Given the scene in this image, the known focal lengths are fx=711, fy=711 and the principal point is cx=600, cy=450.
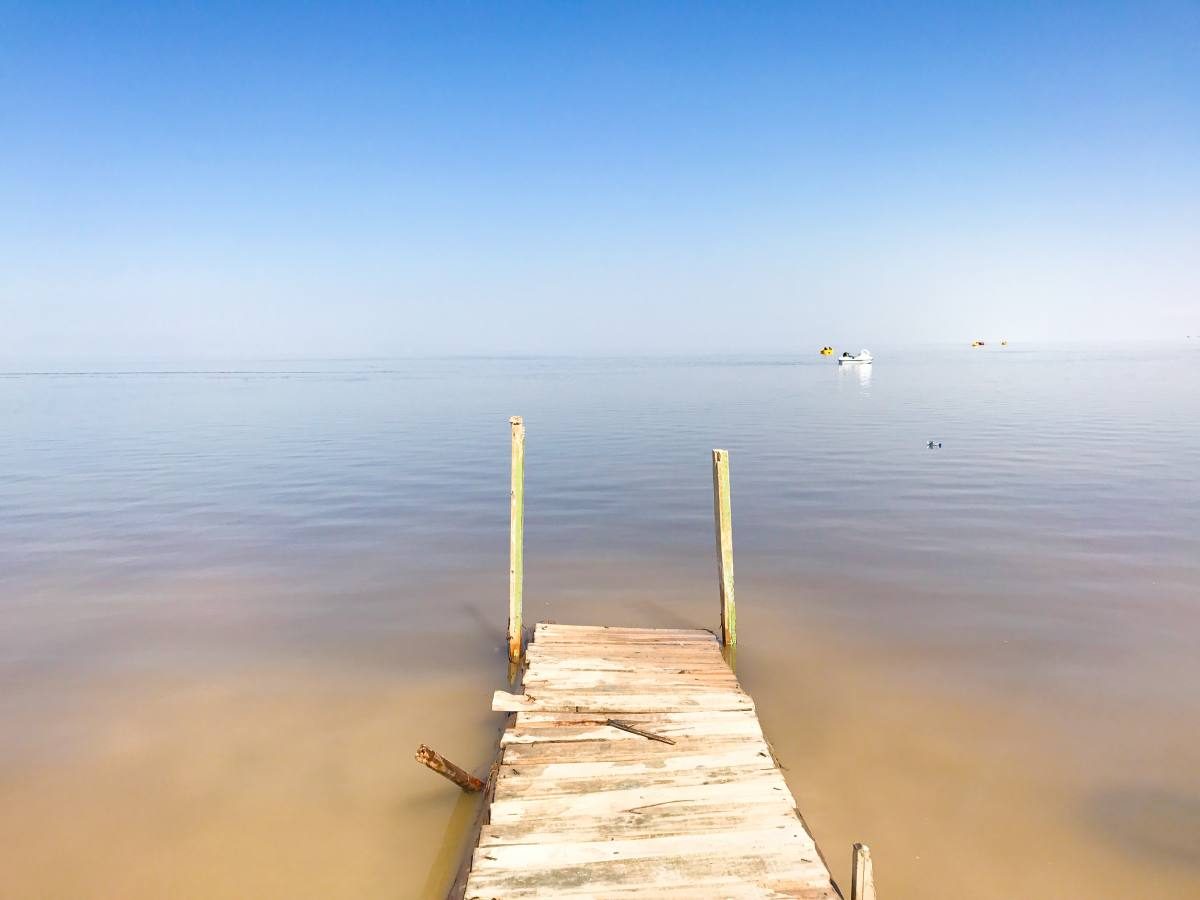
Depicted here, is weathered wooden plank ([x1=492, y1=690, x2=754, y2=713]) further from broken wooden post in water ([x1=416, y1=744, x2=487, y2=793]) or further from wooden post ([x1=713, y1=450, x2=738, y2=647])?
wooden post ([x1=713, y1=450, x2=738, y2=647])

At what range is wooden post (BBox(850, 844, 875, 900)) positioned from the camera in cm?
416

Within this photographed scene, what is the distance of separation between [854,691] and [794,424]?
26.0 metres

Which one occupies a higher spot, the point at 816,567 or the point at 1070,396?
the point at 1070,396

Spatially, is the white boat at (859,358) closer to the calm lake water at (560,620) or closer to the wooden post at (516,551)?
the calm lake water at (560,620)

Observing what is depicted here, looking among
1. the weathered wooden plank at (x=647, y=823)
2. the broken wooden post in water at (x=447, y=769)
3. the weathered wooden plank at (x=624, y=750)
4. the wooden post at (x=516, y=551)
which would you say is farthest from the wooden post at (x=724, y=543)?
the weathered wooden plank at (x=647, y=823)

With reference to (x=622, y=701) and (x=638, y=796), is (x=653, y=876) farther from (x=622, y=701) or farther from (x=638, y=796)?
(x=622, y=701)

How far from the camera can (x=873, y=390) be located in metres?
53.4

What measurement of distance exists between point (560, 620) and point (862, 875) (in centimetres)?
818

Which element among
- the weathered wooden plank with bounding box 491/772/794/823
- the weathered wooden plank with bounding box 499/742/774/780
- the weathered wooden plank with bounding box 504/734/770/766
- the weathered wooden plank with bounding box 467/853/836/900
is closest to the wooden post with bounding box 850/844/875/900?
the weathered wooden plank with bounding box 467/853/836/900

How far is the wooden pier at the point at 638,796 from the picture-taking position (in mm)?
4922

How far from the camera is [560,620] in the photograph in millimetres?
12055

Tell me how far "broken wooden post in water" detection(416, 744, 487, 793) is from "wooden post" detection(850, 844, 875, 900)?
366cm

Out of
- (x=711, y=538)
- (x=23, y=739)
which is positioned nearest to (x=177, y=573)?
(x=23, y=739)

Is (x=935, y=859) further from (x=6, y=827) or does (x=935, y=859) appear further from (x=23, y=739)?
(x=23, y=739)
